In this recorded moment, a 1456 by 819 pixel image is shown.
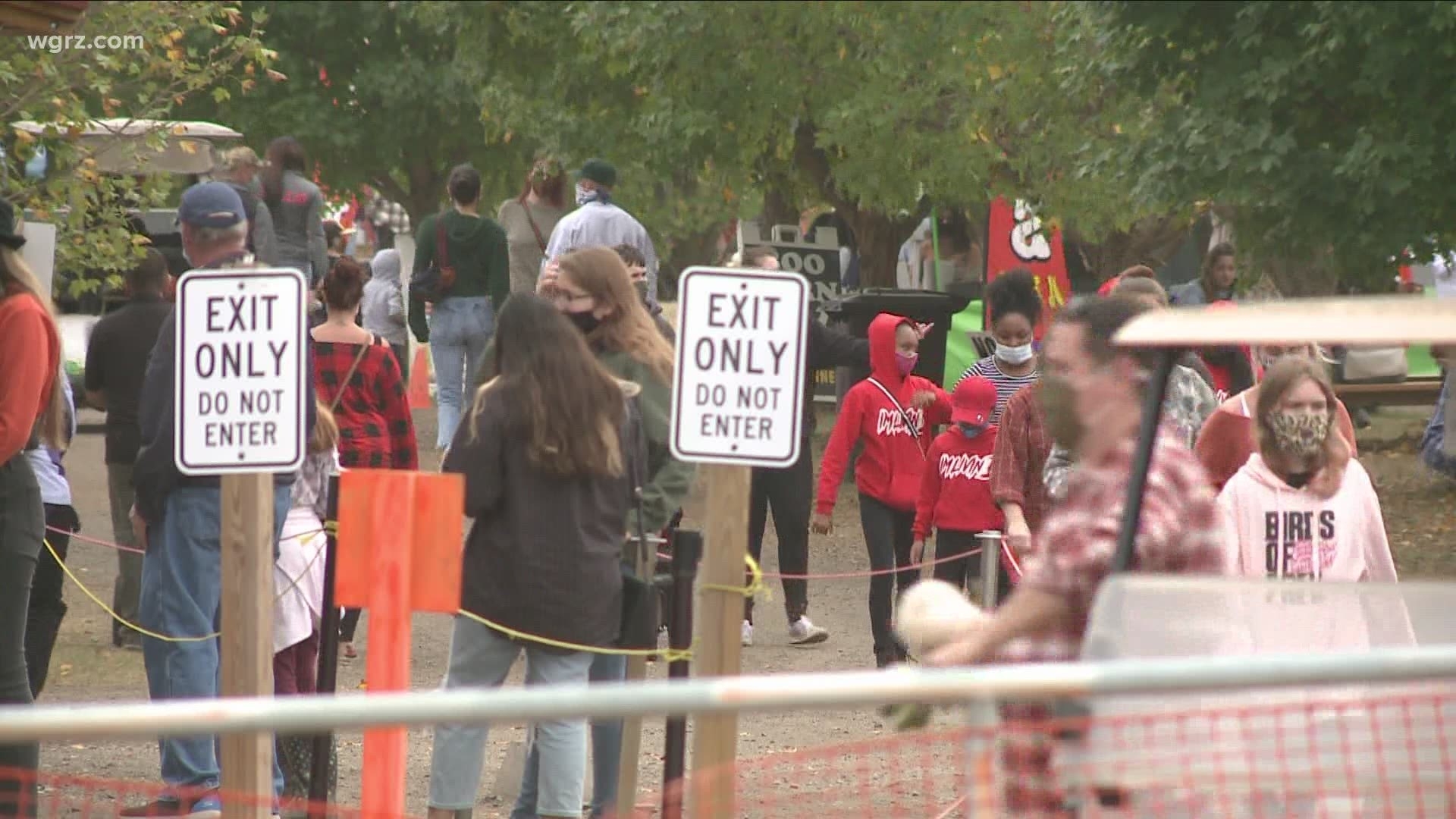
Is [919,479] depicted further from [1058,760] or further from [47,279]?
[1058,760]

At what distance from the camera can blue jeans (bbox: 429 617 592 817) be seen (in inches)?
258

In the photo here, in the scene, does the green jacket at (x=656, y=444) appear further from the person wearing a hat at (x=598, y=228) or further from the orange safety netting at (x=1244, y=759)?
the person wearing a hat at (x=598, y=228)

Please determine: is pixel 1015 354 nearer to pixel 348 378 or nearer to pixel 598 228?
pixel 348 378

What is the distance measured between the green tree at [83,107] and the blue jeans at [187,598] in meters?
4.34

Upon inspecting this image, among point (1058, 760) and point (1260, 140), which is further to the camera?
point (1260, 140)

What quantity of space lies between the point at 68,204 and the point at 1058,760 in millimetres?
8705

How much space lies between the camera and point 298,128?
31.7 m

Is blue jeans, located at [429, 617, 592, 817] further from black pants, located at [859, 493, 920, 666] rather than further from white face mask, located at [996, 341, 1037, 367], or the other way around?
black pants, located at [859, 493, 920, 666]

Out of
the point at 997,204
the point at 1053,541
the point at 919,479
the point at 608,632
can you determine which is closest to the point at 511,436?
the point at 608,632

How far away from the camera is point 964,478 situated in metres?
9.60

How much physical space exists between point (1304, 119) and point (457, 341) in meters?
5.76

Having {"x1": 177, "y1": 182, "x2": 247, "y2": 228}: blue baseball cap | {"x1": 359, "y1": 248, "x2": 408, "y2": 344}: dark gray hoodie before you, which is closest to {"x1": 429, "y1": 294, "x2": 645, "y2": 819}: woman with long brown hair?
{"x1": 177, "y1": 182, "x2": 247, "y2": 228}: blue baseball cap

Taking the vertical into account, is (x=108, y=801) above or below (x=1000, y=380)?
below

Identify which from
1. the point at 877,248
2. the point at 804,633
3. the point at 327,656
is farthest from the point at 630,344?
the point at 877,248
